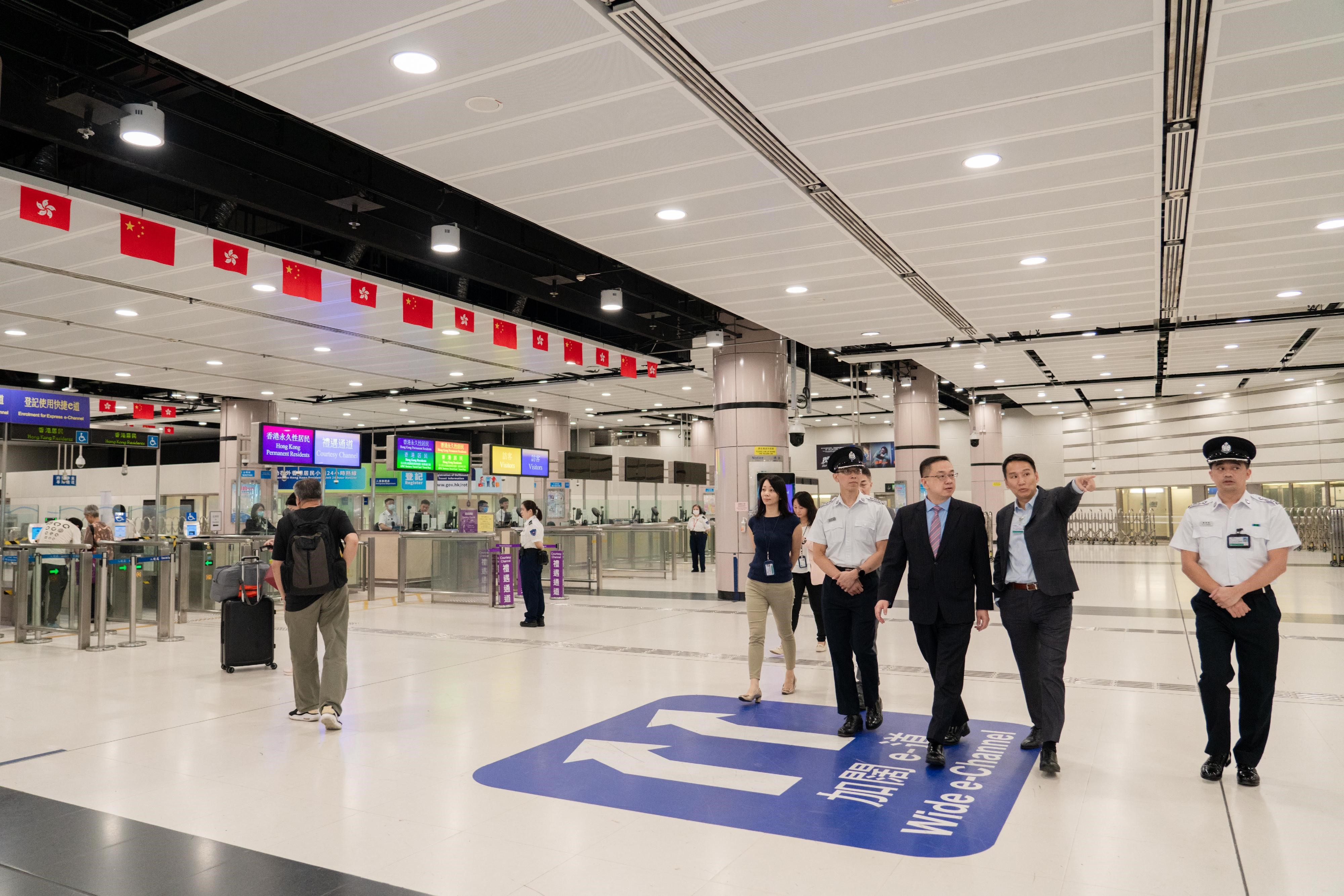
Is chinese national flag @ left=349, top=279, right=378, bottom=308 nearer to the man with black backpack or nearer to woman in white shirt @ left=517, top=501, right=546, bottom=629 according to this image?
woman in white shirt @ left=517, top=501, right=546, bottom=629

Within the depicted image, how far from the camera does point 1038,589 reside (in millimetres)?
4273

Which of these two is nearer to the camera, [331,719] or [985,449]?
[331,719]

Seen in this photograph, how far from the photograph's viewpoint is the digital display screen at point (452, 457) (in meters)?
15.5

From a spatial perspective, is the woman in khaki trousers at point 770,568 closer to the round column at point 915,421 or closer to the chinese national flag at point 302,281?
the chinese national flag at point 302,281

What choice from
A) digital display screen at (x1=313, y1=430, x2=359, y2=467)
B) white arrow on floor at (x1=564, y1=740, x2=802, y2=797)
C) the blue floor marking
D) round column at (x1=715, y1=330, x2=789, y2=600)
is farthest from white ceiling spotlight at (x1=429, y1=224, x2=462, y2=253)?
digital display screen at (x1=313, y1=430, x2=359, y2=467)

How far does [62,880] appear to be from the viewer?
3.02 meters

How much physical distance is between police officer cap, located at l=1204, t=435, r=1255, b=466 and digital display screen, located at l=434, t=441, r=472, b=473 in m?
12.7

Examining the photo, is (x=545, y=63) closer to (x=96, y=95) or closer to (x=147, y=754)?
(x=96, y=95)

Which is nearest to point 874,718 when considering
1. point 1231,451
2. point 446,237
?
point 1231,451

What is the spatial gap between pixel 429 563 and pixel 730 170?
11723 millimetres

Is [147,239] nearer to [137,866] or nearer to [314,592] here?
[314,592]

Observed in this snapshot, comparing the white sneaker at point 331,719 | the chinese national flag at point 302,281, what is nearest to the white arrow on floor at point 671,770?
the white sneaker at point 331,719

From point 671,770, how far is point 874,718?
4.44ft

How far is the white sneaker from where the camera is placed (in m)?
5.15
